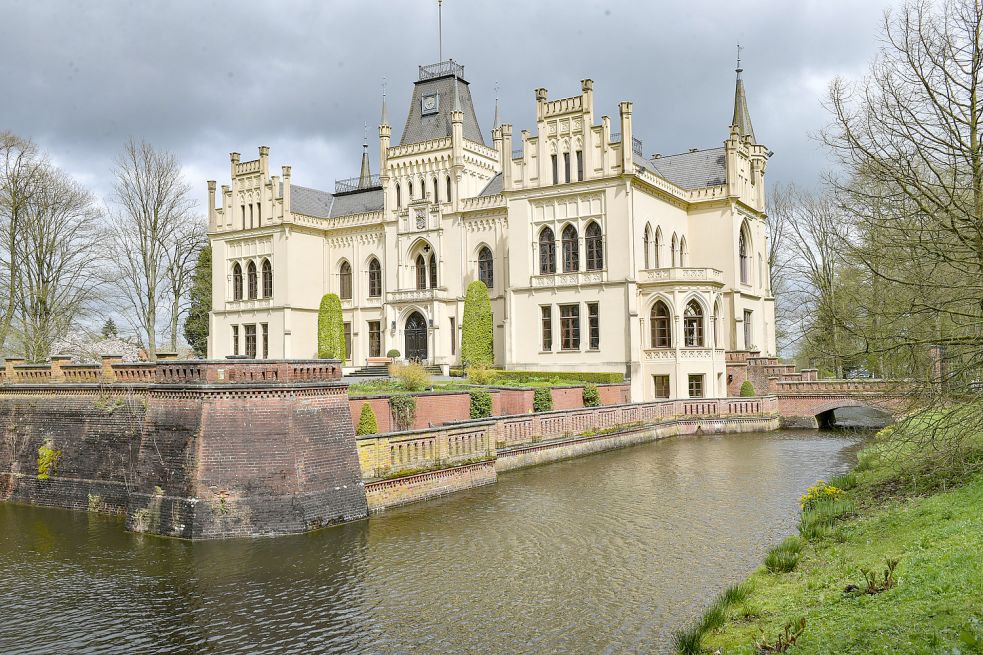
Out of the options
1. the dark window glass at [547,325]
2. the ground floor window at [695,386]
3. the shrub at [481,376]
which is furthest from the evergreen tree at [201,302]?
the ground floor window at [695,386]

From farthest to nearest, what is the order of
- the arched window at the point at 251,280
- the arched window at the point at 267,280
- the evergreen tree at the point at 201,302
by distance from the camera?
1. the evergreen tree at the point at 201,302
2. the arched window at the point at 251,280
3. the arched window at the point at 267,280

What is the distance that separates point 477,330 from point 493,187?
28.5ft

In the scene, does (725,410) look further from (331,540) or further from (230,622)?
(230,622)

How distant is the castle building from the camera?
36562 mm

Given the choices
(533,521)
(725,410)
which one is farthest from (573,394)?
(533,521)

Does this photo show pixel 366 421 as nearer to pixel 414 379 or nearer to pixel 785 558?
pixel 414 379

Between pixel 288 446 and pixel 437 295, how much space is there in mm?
26748

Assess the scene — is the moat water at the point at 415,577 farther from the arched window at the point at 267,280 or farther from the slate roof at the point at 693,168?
the arched window at the point at 267,280

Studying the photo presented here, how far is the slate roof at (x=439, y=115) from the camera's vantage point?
146ft

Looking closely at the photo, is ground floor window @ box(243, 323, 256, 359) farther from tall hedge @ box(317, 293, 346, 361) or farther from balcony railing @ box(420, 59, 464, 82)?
balcony railing @ box(420, 59, 464, 82)

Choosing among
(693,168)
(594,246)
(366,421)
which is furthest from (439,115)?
(366,421)

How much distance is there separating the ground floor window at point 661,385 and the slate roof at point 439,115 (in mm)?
17052

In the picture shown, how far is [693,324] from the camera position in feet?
120

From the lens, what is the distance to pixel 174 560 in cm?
1360
